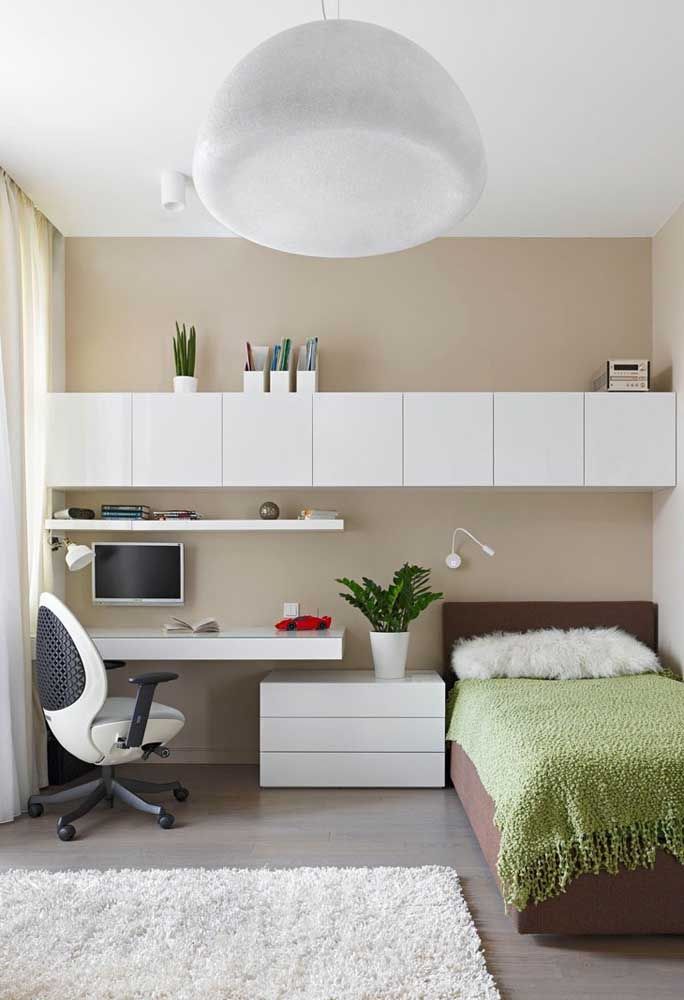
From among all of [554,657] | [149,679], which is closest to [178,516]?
[149,679]

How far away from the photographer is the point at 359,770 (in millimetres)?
4246

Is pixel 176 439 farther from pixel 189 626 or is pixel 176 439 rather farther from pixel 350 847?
pixel 350 847

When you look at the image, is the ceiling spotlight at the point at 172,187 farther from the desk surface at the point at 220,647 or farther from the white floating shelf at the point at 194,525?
the desk surface at the point at 220,647

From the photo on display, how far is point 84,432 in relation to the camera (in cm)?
449

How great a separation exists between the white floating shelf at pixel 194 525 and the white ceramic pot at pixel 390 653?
61 cm

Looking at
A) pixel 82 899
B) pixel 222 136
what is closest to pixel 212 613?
pixel 82 899

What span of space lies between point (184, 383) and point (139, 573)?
1.07 m

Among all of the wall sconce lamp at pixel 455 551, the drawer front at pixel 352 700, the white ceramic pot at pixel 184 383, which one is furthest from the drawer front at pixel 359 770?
the white ceramic pot at pixel 184 383

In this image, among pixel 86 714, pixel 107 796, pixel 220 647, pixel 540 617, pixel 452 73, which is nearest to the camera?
pixel 452 73

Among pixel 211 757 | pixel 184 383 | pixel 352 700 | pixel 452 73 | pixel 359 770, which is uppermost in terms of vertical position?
pixel 452 73

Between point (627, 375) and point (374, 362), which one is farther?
point (374, 362)

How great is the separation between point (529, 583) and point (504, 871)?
2.33 meters

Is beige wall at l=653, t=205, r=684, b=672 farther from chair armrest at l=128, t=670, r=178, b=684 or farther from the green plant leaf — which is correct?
chair armrest at l=128, t=670, r=178, b=684

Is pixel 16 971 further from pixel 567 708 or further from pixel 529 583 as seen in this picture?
pixel 529 583
